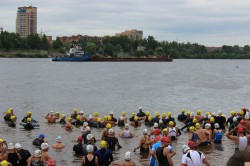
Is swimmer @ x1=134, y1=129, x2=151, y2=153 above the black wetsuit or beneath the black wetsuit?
beneath

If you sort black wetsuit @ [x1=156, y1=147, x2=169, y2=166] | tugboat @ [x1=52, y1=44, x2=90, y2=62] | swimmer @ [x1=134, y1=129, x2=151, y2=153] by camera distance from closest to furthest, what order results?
black wetsuit @ [x1=156, y1=147, x2=169, y2=166] < swimmer @ [x1=134, y1=129, x2=151, y2=153] < tugboat @ [x1=52, y1=44, x2=90, y2=62]

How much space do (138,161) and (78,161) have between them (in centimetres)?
271

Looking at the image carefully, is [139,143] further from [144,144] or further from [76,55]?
[76,55]

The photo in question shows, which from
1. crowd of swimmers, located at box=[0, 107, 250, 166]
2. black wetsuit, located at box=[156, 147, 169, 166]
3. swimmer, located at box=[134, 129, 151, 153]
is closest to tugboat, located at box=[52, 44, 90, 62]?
crowd of swimmers, located at box=[0, 107, 250, 166]

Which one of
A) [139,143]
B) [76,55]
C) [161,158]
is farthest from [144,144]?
[76,55]

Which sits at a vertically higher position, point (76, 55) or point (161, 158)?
point (76, 55)

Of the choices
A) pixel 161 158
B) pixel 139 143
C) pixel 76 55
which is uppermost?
pixel 76 55

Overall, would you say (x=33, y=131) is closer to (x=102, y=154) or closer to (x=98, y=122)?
(x=98, y=122)

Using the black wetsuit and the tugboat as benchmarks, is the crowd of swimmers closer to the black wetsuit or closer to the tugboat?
the black wetsuit

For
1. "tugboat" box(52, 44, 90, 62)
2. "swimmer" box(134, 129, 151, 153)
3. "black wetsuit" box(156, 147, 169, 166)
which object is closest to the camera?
"black wetsuit" box(156, 147, 169, 166)

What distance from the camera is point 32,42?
643ft

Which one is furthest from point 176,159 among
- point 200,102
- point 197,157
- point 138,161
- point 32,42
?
point 32,42

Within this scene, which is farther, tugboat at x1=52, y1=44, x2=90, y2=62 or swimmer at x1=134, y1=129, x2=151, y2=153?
tugboat at x1=52, y1=44, x2=90, y2=62

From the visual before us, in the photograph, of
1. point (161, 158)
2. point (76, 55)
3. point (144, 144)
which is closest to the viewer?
point (161, 158)
